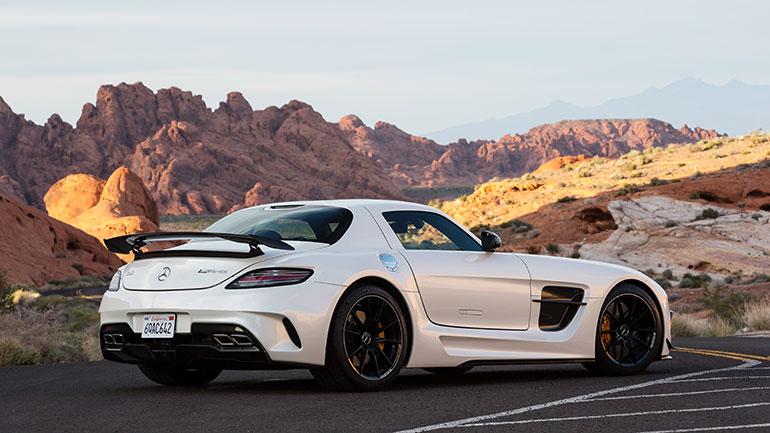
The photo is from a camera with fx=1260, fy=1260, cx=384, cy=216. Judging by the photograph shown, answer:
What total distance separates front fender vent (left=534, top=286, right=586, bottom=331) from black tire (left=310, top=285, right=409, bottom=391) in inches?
62.5

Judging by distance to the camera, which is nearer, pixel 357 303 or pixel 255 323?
pixel 255 323

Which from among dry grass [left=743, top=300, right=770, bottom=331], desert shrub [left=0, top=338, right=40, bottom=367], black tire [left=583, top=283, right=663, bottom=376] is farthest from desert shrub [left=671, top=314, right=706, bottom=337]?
desert shrub [left=0, top=338, right=40, bottom=367]

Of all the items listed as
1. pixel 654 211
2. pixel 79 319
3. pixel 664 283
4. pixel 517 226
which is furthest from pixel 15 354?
pixel 517 226

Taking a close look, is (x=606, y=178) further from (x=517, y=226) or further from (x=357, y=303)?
(x=357, y=303)

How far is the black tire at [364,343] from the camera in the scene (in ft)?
30.2

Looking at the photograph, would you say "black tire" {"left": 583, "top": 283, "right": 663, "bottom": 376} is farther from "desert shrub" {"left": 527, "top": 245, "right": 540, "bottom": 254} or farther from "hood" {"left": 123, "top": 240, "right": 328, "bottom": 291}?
"desert shrub" {"left": 527, "top": 245, "right": 540, "bottom": 254}

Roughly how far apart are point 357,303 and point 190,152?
13551 centimetres

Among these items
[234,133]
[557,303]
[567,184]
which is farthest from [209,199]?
[557,303]

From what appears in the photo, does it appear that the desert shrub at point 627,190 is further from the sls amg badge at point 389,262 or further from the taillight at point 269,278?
the taillight at point 269,278

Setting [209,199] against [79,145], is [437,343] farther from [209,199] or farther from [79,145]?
[79,145]

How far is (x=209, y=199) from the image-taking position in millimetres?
137500

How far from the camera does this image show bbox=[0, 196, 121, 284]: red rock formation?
53.2 metres

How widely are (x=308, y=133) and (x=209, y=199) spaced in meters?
29.4

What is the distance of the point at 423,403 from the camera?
8844mm
